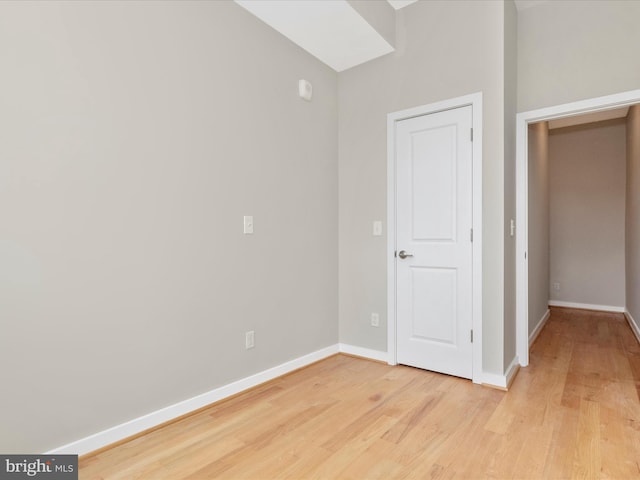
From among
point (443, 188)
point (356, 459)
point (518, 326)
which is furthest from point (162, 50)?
point (518, 326)

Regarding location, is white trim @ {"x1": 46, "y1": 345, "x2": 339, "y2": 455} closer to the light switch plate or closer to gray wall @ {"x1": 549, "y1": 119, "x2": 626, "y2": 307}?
the light switch plate

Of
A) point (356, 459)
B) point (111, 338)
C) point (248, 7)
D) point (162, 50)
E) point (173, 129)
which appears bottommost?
point (356, 459)

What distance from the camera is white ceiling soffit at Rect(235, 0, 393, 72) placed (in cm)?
256

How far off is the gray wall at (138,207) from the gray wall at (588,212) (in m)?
4.78

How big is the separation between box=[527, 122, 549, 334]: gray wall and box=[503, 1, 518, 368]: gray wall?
30.4 inches

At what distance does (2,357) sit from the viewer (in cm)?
157

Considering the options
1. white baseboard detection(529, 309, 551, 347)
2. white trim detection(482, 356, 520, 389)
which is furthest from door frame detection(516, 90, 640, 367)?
white baseboard detection(529, 309, 551, 347)

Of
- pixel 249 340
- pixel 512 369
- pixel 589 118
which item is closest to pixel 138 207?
pixel 249 340

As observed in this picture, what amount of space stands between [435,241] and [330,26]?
1.88 metres

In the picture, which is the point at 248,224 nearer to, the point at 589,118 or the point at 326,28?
the point at 326,28

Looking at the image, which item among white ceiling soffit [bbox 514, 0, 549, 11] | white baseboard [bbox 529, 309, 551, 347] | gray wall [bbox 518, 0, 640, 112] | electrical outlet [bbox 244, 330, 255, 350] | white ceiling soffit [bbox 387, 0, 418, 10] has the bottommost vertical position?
white baseboard [bbox 529, 309, 551, 347]

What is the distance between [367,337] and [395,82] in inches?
91.0

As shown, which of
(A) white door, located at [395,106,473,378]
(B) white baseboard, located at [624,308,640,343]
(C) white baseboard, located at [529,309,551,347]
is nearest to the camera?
(A) white door, located at [395,106,473,378]

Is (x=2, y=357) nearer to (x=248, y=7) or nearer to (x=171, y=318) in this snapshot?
(x=171, y=318)
